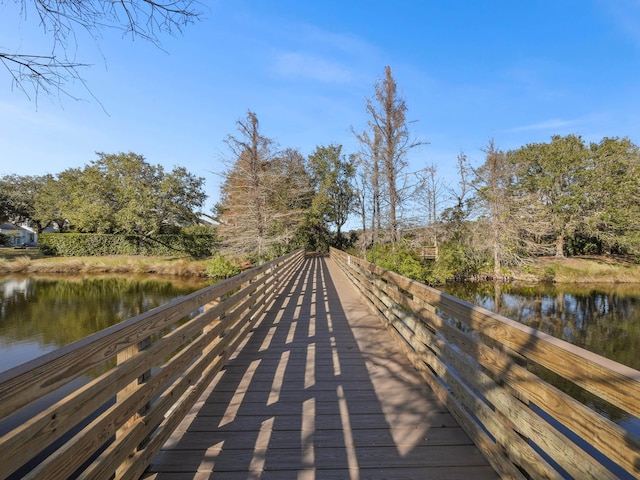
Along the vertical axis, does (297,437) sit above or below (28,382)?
below

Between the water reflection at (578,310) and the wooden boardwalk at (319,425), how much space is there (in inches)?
268

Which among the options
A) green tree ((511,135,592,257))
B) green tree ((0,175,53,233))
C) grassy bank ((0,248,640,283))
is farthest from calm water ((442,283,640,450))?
green tree ((0,175,53,233))

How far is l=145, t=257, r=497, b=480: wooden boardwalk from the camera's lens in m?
2.06

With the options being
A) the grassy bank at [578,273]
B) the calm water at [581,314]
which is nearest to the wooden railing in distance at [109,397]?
the calm water at [581,314]

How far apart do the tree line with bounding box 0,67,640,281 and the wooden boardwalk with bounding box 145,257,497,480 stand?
34.5 feet

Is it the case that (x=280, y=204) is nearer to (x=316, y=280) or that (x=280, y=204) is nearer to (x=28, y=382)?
(x=316, y=280)

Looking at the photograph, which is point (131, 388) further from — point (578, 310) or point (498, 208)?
point (498, 208)

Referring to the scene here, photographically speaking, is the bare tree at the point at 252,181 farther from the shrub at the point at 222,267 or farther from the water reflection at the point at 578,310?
the water reflection at the point at 578,310

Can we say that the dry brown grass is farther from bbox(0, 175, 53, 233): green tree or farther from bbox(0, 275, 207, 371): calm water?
bbox(0, 175, 53, 233): green tree

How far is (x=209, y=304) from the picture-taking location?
11.2ft

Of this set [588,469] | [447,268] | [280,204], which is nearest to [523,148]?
[447,268]

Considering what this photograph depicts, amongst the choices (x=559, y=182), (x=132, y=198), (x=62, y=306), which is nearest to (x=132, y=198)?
(x=132, y=198)

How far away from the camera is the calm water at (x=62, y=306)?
807cm

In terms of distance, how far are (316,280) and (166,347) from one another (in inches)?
393
